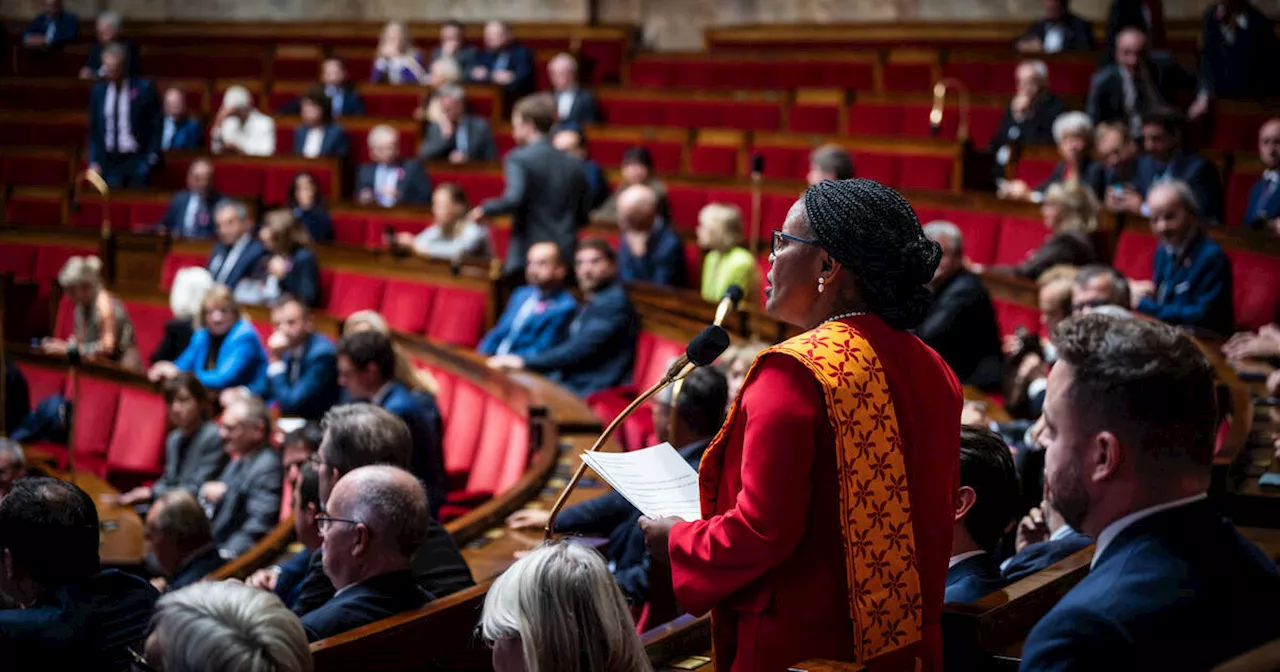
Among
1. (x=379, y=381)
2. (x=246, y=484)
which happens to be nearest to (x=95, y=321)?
(x=246, y=484)

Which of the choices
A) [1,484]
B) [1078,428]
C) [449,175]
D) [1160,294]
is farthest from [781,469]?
[449,175]

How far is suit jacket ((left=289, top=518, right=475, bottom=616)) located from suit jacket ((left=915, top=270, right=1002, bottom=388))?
1.60 metres

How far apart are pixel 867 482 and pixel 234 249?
4502 millimetres

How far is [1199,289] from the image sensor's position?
3764 mm

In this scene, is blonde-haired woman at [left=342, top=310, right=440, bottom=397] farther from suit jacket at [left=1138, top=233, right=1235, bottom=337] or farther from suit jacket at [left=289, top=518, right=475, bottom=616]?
suit jacket at [left=1138, top=233, right=1235, bottom=337]

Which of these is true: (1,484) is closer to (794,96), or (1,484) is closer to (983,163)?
(983,163)

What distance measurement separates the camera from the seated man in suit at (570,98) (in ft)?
22.6

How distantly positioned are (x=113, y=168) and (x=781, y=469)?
6.60 m

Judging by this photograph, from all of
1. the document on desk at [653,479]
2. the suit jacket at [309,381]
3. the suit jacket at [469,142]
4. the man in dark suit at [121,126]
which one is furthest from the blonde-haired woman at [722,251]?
the man in dark suit at [121,126]

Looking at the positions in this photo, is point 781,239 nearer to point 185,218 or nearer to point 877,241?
point 877,241

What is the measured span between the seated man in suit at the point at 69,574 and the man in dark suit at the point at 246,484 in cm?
144

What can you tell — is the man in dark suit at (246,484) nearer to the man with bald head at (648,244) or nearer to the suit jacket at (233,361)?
the suit jacket at (233,361)

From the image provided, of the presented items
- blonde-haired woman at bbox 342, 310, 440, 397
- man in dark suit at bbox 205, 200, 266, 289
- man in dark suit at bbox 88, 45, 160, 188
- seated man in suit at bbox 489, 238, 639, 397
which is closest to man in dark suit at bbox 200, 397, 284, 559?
blonde-haired woman at bbox 342, 310, 440, 397

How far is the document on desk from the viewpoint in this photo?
1388mm
